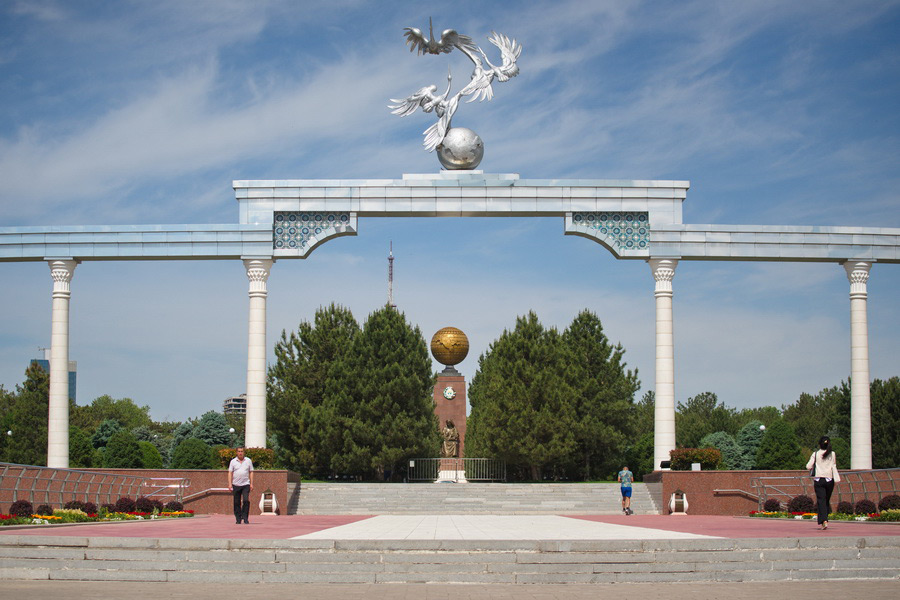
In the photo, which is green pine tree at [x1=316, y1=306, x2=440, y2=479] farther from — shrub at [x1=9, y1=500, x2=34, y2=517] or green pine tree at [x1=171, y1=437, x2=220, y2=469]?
shrub at [x1=9, y1=500, x2=34, y2=517]

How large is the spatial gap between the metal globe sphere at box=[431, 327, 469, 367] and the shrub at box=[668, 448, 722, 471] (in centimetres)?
2081

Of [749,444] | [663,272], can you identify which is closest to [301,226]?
[663,272]

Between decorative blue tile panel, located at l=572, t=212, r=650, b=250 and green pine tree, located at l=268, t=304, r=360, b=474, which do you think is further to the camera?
green pine tree, located at l=268, t=304, r=360, b=474

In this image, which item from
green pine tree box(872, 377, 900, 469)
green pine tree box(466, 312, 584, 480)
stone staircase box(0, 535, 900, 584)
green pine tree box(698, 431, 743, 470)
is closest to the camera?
stone staircase box(0, 535, 900, 584)

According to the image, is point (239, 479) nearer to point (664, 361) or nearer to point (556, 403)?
point (664, 361)

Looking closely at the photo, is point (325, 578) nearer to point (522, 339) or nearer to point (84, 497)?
point (84, 497)

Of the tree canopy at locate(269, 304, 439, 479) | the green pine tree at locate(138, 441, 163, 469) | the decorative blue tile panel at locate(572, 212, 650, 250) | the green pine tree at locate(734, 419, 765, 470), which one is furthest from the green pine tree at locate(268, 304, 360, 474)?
the green pine tree at locate(734, 419, 765, 470)

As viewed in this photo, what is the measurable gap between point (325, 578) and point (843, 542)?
6929 millimetres

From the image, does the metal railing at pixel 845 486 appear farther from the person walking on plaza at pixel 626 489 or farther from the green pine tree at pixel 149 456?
the green pine tree at pixel 149 456

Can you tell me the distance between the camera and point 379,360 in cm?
3716

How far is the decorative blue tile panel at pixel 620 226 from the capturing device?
Result: 94.0 ft

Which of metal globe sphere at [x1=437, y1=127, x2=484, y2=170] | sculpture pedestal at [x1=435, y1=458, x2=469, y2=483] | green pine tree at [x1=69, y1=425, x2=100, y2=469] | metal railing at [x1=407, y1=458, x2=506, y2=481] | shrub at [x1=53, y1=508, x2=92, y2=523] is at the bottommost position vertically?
sculpture pedestal at [x1=435, y1=458, x2=469, y2=483]

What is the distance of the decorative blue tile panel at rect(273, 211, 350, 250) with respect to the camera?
94.1 feet

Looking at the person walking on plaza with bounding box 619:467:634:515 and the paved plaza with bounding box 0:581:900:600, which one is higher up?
the paved plaza with bounding box 0:581:900:600
